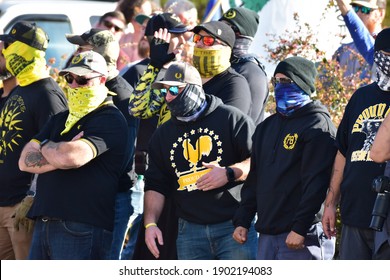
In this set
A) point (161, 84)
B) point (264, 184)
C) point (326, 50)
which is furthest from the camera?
point (326, 50)

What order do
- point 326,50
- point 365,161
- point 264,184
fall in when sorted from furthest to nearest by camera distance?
point 326,50
point 264,184
point 365,161

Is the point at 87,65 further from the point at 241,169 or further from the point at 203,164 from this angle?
the point at 241,169

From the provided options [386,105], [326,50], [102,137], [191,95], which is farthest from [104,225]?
[326,50]

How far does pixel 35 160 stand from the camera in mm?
7840

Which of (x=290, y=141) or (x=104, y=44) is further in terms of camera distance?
(x=104, y=44)

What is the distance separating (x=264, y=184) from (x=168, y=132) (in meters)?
0.91

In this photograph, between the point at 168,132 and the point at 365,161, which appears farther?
the point at 168,132

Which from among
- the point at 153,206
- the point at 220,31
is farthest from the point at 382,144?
the point at 220,31

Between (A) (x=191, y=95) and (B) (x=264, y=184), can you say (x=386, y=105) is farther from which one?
(A) (x=191, y=95)

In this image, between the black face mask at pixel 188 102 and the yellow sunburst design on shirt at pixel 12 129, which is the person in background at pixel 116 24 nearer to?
the yellow sunburst design on shirt at pixel 12 129

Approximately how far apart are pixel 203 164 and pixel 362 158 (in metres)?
1.25

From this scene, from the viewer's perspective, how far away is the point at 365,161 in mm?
6594

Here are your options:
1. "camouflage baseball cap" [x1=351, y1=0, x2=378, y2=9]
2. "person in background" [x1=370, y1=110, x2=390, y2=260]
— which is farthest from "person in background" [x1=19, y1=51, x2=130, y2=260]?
"camouflage baseball cap" [x1=351, y1=0, x2=378, y2=9]

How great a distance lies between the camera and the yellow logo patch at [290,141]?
7.02 m
